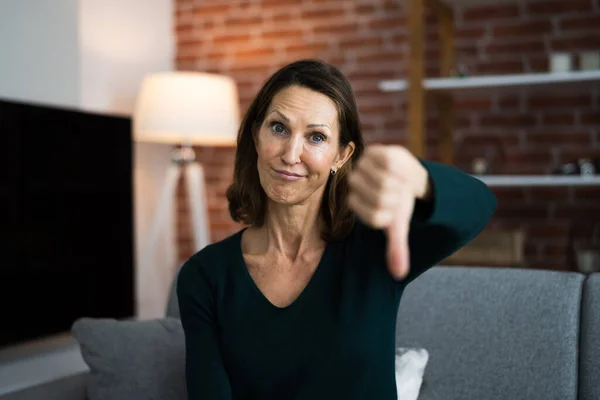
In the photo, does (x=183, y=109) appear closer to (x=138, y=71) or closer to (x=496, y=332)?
(x=138, y=71)

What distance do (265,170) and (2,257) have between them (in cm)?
193

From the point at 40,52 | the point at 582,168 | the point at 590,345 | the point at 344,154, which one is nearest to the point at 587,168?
the point at 582,168

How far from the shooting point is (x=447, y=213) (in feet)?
3.31

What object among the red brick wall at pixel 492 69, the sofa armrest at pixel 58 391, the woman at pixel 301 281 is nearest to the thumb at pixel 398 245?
the woman at pixel 301 281

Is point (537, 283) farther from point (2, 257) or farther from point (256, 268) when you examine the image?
point (2, 257)

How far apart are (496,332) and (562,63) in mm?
1660

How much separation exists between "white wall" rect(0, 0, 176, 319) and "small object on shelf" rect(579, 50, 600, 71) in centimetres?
215

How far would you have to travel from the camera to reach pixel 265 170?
1.40m

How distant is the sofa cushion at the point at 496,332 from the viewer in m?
1.74

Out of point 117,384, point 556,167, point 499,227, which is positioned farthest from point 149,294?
point 117,384

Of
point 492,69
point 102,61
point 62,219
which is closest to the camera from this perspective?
point 62,219

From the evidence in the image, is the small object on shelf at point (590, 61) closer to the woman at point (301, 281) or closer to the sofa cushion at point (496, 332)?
the sofa cushion at point (496, 332)

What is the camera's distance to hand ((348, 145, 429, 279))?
2.67 ft

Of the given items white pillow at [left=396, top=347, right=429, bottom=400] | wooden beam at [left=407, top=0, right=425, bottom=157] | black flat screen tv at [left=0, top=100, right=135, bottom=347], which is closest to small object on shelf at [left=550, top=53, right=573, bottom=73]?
wooden beam at [left=407, top=0, right=425, bottom=157]
